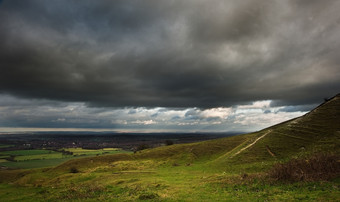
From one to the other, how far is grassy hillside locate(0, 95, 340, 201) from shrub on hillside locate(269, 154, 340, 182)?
885mm

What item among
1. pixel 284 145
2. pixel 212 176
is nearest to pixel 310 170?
pixel 212 176

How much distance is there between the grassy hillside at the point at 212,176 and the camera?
23922 mm

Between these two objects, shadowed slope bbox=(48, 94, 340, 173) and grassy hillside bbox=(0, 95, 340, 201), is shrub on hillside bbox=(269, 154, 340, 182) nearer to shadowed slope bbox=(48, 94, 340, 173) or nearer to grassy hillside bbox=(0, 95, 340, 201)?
grassy hillside bbox=(0, 95, 340, 201)

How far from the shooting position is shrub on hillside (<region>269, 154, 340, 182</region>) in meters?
24.7

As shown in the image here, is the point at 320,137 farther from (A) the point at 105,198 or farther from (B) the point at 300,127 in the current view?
(A) the point at 105,198

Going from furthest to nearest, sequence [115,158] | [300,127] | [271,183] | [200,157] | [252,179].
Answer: [115,158] → [200,157] → [300,127] → [252,179] → [271,183]

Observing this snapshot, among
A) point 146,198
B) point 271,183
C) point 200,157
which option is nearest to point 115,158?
point 200,157

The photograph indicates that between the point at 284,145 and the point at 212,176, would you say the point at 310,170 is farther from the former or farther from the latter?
the point at 284,145

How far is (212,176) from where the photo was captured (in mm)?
40688

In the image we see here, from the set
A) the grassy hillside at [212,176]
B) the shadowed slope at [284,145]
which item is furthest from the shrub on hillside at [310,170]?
the shadowed slope at [284,145]

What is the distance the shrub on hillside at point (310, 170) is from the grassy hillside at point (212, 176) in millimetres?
885

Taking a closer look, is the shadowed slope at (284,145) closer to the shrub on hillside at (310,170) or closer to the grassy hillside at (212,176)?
the grassy hillside at (212,176)

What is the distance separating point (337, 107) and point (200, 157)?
6600cm

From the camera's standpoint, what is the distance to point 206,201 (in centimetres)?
2259
